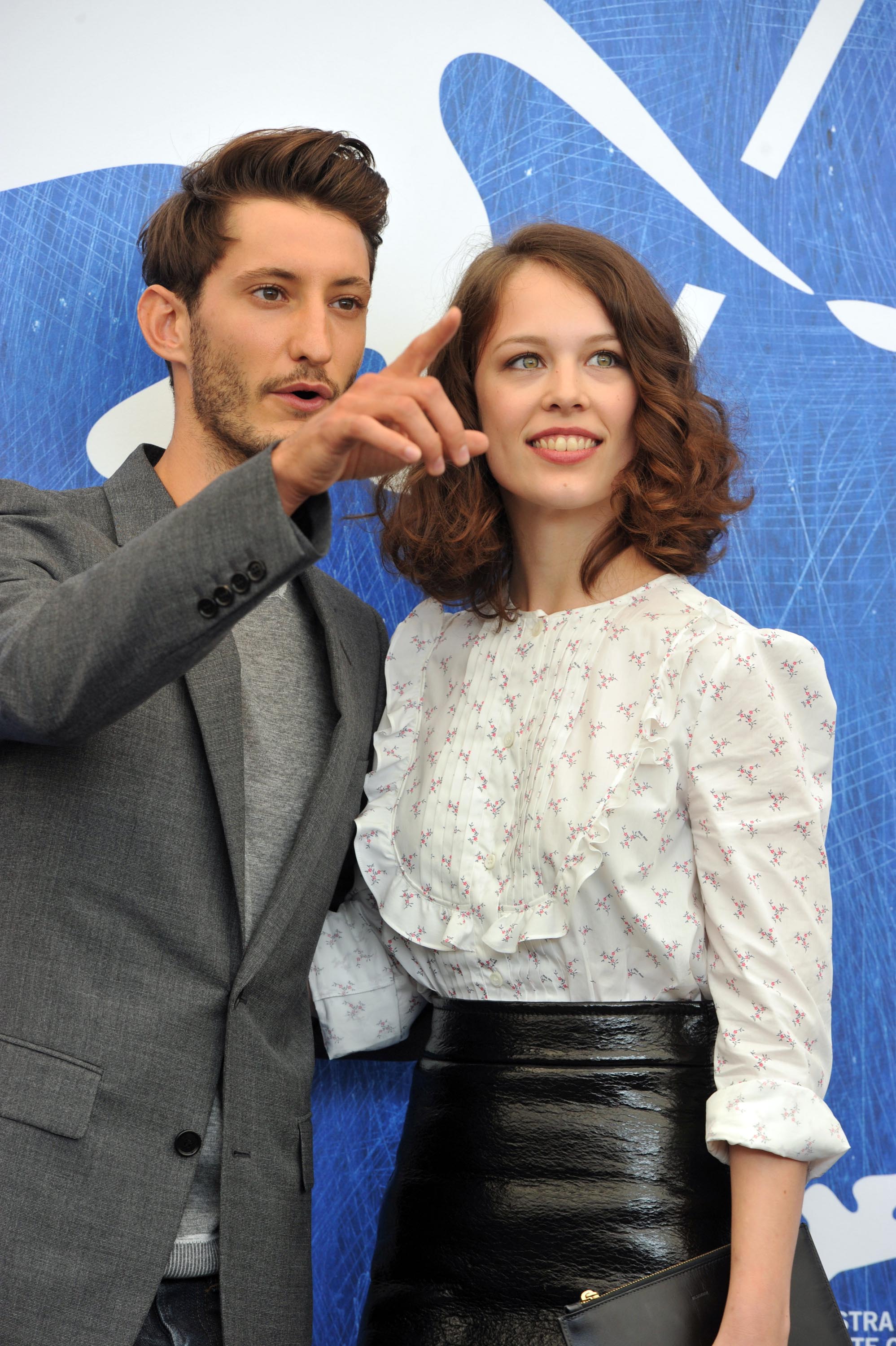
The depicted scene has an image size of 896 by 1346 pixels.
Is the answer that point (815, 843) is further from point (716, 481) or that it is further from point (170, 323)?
point (170, 323)

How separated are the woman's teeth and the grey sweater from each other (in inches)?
16.2

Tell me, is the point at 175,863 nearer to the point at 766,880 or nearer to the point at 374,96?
the point at 766,880

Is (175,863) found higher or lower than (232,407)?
lower

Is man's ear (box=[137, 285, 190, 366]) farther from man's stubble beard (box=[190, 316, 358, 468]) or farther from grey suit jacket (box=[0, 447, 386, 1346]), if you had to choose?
grey suit jacket (box=[0, 447, 386, 1346])

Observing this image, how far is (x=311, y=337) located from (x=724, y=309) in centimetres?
77

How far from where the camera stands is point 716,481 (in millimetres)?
1640

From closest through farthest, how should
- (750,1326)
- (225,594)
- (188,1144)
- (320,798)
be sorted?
(225,594)
(750,1326)
(188,1144)
(320,798)

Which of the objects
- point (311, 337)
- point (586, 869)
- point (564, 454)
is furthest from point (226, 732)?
point (311, 337)

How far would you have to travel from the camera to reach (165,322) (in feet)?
6.17

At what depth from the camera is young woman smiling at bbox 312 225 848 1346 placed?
1.30 m

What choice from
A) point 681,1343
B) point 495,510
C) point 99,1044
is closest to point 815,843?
point 681,1343

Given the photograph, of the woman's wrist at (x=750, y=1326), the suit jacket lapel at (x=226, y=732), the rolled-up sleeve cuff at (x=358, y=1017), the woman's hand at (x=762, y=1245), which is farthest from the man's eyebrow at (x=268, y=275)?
the woman's wrist at (x=750, y=1326)

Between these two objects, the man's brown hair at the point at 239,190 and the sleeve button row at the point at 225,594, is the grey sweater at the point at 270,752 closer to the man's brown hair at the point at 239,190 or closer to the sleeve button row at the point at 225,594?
the sleeve button row at the point at 225,594

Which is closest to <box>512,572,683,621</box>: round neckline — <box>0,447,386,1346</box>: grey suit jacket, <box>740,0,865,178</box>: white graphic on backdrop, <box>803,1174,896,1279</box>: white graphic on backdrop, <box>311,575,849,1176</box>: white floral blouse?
<box>311,575,849,1176</box>: white floral blouse
